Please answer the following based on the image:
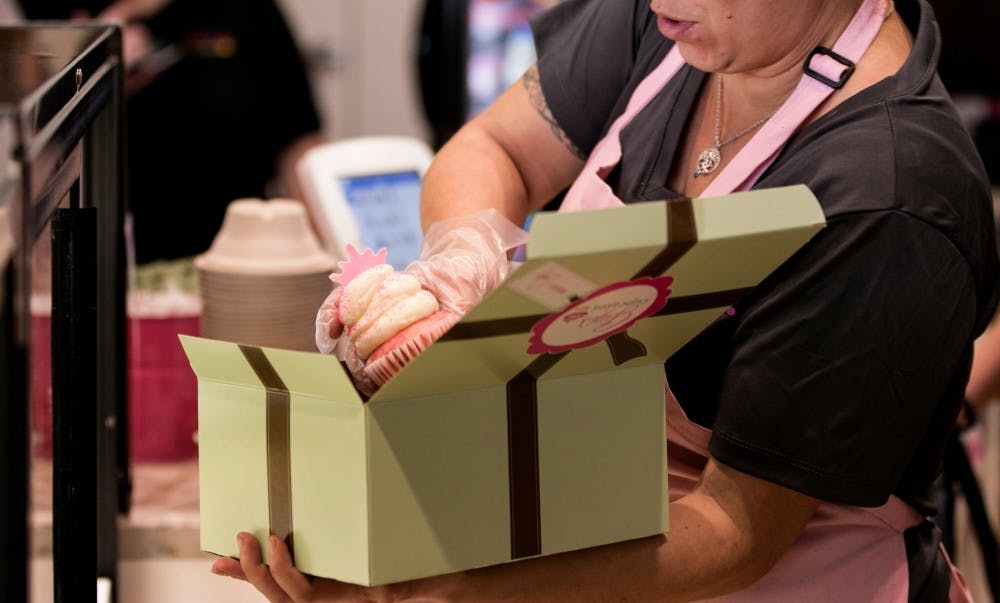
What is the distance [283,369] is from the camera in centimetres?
91

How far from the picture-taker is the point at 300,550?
38.0 inches

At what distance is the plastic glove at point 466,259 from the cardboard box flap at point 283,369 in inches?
5.7

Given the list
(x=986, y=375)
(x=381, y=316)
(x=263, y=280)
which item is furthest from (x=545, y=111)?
(x=986, y=375)

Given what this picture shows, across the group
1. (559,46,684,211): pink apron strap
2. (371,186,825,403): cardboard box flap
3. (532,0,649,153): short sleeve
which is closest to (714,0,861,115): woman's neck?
(559,46,684,211): pink apron strap

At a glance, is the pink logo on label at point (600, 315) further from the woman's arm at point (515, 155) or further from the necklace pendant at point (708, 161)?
the woman's arm at point (515, 155)

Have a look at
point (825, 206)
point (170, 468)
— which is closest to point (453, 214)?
point (825, 206)

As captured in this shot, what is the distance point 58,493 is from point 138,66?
2.53 metres

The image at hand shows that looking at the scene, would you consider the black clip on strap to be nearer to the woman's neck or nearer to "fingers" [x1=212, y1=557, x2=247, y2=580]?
the woman's neck

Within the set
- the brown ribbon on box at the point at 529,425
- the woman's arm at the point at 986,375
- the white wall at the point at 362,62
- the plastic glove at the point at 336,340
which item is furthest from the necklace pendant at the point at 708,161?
the white wall at the point at 362,62

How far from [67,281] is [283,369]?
264 mm

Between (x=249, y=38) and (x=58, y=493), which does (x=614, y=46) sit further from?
(x=249, y=38)

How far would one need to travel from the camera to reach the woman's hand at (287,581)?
96 cm

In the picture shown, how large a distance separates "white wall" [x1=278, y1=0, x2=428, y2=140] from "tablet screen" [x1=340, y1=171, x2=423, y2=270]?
3365 millimetres

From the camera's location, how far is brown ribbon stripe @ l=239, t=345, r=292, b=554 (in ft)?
3.06
